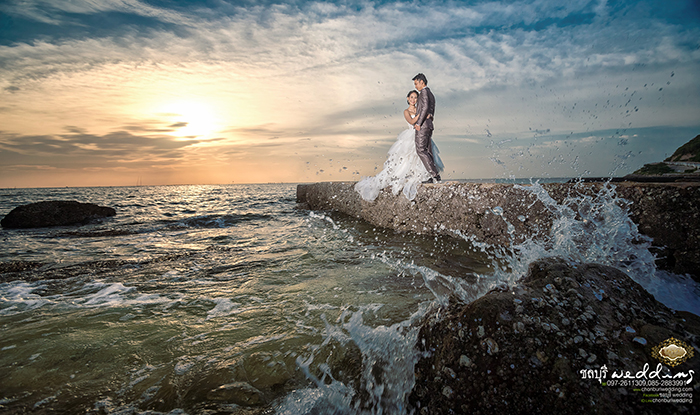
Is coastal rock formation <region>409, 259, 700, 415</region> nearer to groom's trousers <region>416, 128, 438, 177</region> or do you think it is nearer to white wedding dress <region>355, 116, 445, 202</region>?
white wedding dress <region>355, 116, 445, 202</region>

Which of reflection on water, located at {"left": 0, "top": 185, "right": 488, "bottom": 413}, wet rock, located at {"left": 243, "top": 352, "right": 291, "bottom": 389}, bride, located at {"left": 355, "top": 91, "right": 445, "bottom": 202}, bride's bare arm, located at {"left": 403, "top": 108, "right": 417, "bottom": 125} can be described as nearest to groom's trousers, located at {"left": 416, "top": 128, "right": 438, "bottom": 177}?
bride, located at {"left": 355, "top": 91, "right": 445, "bottom": 202}

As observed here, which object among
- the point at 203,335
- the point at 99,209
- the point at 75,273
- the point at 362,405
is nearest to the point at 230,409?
the point at 362,405

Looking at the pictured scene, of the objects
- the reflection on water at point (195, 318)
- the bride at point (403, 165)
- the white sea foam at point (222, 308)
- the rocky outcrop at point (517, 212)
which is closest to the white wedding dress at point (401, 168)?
the bride at point (403, 165)

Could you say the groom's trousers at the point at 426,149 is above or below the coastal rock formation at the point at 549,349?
above

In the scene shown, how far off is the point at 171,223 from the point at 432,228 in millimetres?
7265

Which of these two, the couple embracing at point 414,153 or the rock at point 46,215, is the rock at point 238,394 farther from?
the rock at point 46,215

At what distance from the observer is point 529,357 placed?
1.21 m

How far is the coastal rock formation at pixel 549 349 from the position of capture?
1.07 meters

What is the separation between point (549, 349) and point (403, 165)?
532 centimetres

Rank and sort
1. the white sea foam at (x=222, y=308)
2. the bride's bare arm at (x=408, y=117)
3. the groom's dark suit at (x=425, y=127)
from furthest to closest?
the bride's bare arm at (x=408, y=117) → the groom's dark suit at (x=425, y=127) → the white sea foam at (x=222, y=308)

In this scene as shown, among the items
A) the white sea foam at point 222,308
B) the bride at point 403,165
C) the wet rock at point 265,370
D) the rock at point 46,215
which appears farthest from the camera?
the rock at point 46,215

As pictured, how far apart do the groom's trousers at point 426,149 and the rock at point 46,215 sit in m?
9.90

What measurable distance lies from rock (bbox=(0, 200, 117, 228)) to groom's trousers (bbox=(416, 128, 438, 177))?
990 centimetres

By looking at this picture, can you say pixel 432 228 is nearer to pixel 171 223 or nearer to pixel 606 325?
pixel 606 325
